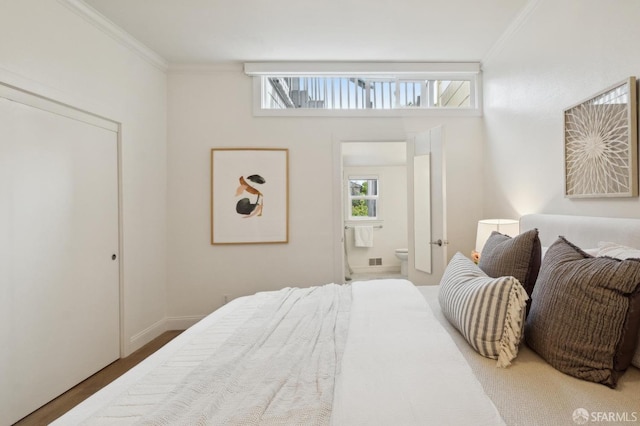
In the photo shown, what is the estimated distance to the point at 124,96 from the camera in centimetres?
270

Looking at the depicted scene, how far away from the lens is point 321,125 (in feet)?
10.8

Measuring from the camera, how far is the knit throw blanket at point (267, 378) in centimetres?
79

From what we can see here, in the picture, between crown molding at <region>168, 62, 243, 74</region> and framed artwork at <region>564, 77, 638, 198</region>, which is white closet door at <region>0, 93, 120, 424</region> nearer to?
crown molding at <region>168, 62, 243, 74</region>

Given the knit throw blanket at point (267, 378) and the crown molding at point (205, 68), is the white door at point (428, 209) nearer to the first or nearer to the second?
the knit throw blanket at point (267, 378)

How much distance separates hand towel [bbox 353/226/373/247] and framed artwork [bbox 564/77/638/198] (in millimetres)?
3739

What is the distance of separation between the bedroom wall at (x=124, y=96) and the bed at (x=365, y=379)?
1.83m

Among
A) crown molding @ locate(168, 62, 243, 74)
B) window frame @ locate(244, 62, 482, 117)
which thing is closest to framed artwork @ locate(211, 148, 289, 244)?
window frame @ locate(244, 62, 482, 117)

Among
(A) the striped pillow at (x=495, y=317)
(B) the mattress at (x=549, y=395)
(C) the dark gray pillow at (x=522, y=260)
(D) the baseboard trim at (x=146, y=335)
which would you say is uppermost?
(C) the dark gray pillow at (x=522, y=260)

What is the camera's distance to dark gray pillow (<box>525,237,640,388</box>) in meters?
0.91

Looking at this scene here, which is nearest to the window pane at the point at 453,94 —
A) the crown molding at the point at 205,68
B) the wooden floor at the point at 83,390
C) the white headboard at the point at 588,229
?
the white headboard at the point at 588,229

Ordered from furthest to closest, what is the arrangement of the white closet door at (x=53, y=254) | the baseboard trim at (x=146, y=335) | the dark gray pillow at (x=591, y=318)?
the baseboard trim at (x=146, y=335)
the white closet door at (x=53, y=254)
the dark gray pillow at (x=591, y=318)

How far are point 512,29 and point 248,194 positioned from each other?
284 cm

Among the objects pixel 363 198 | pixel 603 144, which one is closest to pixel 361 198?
pixel 363 198

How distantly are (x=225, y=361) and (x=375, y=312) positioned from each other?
2.39 ft
